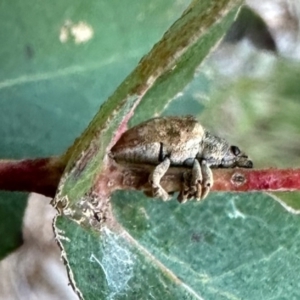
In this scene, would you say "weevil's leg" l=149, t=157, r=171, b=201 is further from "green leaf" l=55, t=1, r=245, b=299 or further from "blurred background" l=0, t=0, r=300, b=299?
"blurred background" l=0, t=0, r=300, b=299

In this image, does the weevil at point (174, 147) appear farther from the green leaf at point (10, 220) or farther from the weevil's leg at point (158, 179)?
the green leaf at point (10, 220)

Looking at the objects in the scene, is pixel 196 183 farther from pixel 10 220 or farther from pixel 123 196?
pixel 10 220

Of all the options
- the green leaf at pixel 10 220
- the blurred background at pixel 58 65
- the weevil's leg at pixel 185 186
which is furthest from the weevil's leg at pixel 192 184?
the green leaf at pixel 10 220

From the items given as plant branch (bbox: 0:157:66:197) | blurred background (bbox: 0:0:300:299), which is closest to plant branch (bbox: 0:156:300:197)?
plant branch (bbox: 0:157:66:197)

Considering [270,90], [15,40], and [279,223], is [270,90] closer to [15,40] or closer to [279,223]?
[279,223]

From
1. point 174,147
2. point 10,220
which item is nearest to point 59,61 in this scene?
point 10,220
